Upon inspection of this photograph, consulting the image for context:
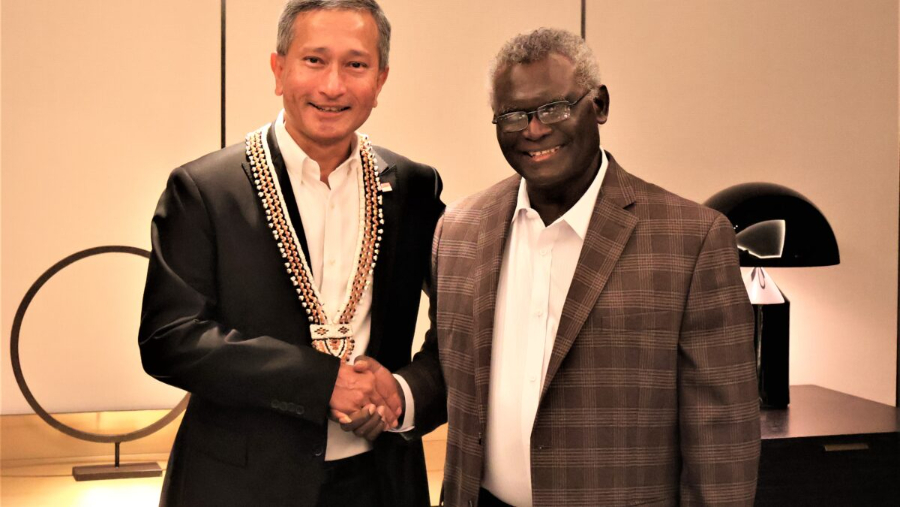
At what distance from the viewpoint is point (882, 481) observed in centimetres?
309

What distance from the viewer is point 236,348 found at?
1965 mm

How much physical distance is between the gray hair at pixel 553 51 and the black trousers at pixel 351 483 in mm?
822

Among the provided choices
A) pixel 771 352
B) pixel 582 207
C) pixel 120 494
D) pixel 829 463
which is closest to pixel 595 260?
pixel 582 207

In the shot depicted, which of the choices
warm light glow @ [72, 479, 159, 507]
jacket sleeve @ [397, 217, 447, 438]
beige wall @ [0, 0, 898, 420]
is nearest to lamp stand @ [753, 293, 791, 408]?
beige wall @ [0, 0, 898, 420]

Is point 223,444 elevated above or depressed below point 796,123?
below

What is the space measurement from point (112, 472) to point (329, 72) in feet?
5.57

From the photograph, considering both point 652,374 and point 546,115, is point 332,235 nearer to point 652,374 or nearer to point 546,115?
point 546,115

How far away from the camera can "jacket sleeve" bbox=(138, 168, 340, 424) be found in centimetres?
196

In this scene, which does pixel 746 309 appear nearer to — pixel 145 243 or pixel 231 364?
pixel 231 364

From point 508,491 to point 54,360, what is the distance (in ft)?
6.09

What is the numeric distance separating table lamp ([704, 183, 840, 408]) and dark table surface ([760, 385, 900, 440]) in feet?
0.35

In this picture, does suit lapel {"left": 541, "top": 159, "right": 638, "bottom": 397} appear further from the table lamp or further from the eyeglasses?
the table lamp

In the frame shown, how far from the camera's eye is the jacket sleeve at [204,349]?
6.43 feet

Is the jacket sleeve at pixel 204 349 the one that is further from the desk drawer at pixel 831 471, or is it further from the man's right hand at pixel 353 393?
the desk drawer at pixel 831 471
